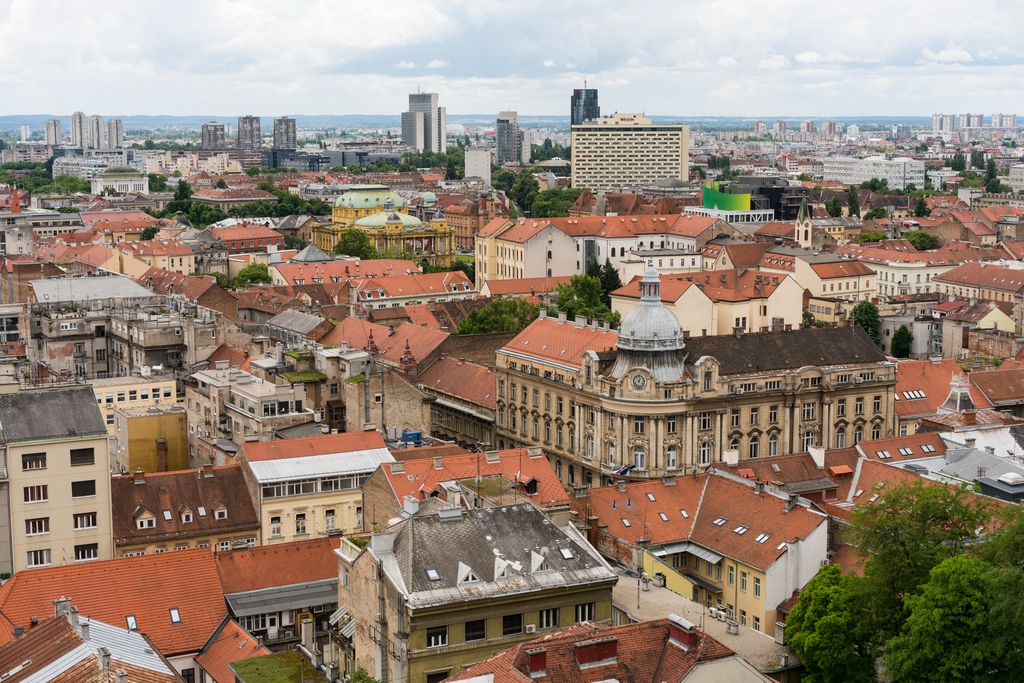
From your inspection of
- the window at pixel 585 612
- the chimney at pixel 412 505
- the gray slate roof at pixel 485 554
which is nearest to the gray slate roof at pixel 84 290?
the chimney at pixel 412 505

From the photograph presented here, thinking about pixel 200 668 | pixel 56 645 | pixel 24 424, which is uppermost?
pixel 24 424

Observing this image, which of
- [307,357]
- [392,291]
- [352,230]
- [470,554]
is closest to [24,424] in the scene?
[470,554]

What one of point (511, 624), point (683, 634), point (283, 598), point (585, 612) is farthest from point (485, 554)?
point (283, 598)

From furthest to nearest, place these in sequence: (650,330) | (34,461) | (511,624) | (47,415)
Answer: (650,330)
(47,415)
(34,461)
(511,624)

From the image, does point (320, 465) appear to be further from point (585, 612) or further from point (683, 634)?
point (683, 634)

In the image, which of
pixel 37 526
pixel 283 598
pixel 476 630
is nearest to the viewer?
pixel 476 630

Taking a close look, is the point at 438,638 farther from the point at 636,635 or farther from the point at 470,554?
the point at 636,635
